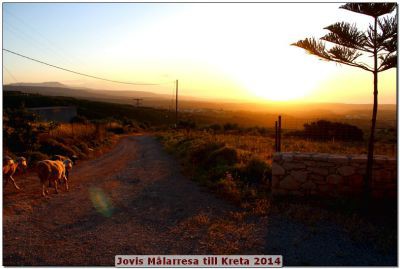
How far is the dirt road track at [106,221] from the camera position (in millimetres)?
5441

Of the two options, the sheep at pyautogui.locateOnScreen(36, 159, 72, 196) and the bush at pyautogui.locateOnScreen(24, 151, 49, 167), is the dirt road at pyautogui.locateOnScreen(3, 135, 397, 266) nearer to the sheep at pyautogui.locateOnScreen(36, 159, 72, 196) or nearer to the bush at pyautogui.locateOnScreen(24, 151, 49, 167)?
the sheep at pyautogui.locateOnScreen(36, 159, 72, 196)

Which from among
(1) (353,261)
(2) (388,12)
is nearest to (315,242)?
(1) (353,261)

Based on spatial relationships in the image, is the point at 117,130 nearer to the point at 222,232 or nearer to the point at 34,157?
the point at 34,157

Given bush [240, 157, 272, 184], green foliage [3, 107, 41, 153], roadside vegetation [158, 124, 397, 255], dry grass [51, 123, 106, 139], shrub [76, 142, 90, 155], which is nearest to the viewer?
roadside vegetation [158, 124, 397, 255]

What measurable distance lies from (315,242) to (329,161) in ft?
9.55

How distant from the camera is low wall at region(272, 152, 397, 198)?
26.3 ft

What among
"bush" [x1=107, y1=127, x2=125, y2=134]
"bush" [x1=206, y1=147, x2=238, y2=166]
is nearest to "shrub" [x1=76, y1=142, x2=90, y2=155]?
"bush" [x1=206, y1=147, x2=238, y2=166]

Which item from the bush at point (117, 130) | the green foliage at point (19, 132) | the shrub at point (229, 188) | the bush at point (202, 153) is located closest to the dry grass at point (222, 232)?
the shrub at point (229, 188)

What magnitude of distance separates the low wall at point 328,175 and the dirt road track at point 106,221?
5.62ft

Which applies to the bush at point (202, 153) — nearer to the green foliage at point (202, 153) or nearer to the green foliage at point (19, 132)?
the green foliage at point (202, 153)

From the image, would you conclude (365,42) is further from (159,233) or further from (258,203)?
(159,233)

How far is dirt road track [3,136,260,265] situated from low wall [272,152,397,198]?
171cm

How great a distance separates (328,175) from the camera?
8.25 m

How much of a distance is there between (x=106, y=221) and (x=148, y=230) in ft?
3.26
